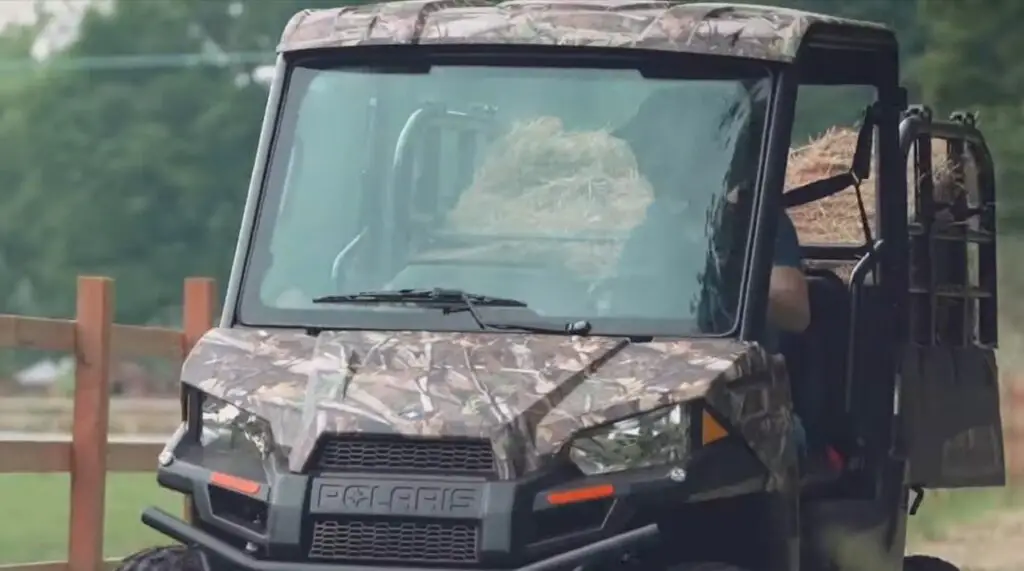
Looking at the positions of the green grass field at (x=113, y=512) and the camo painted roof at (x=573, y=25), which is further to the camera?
the green grass field at (x=113, y=512)

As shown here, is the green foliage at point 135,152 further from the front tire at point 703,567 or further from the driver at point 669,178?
the front tire at point 703,567

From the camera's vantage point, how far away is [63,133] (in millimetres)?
58969

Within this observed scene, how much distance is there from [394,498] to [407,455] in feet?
0.38

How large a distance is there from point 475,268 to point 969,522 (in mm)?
6671

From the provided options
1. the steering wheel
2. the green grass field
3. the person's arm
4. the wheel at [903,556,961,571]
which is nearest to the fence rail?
the green grass field

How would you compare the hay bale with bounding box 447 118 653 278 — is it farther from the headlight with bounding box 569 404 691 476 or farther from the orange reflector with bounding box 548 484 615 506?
the orange reflector with bounding box 548 484 615 506

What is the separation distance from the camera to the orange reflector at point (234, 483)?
21.5 feet

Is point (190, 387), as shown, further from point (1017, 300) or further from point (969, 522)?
point (1017, 300)

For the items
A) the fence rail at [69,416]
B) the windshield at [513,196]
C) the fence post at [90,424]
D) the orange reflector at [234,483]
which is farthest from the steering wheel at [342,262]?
the fence rail at [69,416]

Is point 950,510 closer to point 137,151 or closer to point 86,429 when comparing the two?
point 86,429

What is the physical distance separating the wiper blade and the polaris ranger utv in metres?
0.01

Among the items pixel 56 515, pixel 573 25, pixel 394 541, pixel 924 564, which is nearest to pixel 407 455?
pixel 394 541

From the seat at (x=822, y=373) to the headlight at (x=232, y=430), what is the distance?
6.36 feet

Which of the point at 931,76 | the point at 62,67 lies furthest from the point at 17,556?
the point at 62,67
